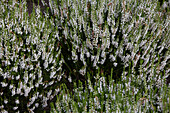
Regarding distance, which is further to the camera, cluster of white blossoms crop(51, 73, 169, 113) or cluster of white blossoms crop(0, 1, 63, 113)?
cluster of white blossoms crop(0, 1, 63, 113)

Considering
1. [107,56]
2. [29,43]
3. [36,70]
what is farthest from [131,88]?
[29,43]

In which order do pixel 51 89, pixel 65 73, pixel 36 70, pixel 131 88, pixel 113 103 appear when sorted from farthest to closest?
pixel 65 73 < pixel 51 89 < pixel 36 70 < pixel 131 88 < pixel 113 103

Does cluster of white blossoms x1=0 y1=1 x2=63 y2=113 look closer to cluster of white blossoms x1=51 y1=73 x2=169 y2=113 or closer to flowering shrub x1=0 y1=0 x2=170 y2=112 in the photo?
flowering shrub x1=0 y1=0 x2=170 y2=112

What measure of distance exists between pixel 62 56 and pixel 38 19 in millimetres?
567

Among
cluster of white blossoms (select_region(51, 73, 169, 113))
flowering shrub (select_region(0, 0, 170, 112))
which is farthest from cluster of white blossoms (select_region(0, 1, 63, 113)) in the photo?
cluster of white blossoms (select_region(51, 73, 169, 113))

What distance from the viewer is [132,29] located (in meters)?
2.52

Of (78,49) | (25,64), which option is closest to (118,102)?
(78,49)

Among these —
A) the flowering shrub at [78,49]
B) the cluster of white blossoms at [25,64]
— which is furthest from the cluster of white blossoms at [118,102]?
the cluster of white blossoms at [25,64]

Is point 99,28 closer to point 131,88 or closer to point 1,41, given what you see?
point 131,88

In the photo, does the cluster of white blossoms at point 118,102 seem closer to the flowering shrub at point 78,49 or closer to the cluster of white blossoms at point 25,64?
the flowering shrub at point 78,49

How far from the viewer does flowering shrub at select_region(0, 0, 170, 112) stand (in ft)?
7.13

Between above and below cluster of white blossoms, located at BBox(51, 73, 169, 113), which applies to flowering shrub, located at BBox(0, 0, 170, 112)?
above

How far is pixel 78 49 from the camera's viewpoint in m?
2.49

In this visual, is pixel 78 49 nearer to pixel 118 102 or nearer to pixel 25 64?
pixel 25 64
